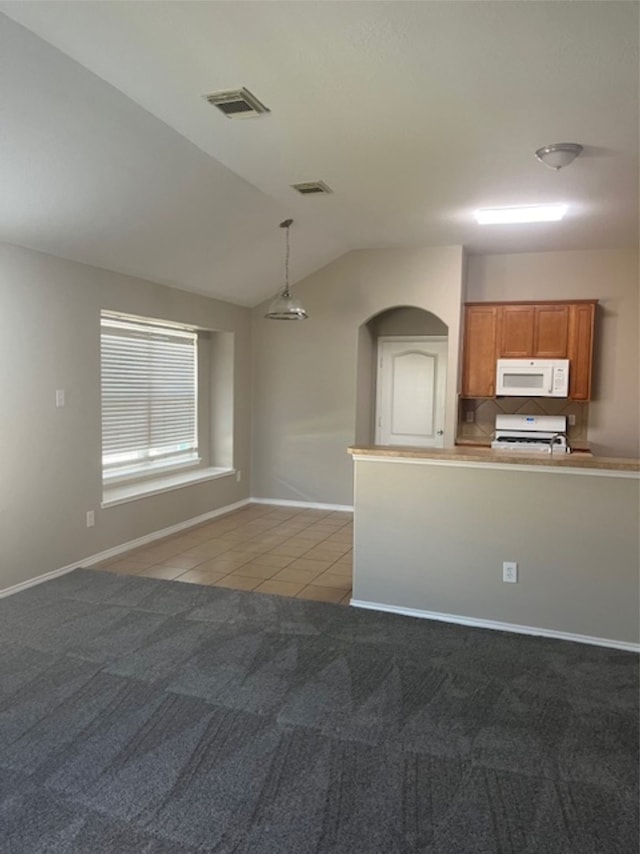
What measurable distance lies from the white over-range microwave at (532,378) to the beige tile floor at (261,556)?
85.8 inches

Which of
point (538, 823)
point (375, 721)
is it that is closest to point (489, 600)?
point (375, 721)

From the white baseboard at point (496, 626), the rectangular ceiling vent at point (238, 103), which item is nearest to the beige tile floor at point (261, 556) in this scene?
the white baseboard at point (496, 626)

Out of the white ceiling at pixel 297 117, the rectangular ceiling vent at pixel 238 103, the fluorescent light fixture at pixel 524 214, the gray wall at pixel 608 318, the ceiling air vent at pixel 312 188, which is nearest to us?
the white ceiling at pixel 297 117

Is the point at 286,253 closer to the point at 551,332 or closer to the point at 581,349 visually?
the point at 551,332

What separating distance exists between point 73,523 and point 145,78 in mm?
3240

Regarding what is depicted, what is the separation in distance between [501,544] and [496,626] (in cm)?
51

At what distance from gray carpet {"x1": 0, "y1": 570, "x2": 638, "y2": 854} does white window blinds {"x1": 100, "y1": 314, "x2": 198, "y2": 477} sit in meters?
2.15

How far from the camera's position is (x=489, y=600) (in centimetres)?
365

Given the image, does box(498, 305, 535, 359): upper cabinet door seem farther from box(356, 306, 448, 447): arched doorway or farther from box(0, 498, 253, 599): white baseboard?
box(0, 498, 253, 599): white baseboard

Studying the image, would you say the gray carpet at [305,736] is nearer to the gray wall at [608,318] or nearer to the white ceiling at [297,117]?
the white ceiling at [297,117]

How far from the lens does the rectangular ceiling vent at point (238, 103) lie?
285 cm

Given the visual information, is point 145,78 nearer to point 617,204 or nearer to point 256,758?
point 256,758

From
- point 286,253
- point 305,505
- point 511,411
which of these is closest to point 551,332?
point 511,411

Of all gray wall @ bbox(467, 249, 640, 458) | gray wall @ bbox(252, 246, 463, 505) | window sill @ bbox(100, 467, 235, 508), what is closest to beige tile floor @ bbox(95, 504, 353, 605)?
window sill @ bbox(100, 467, 235, 508)
